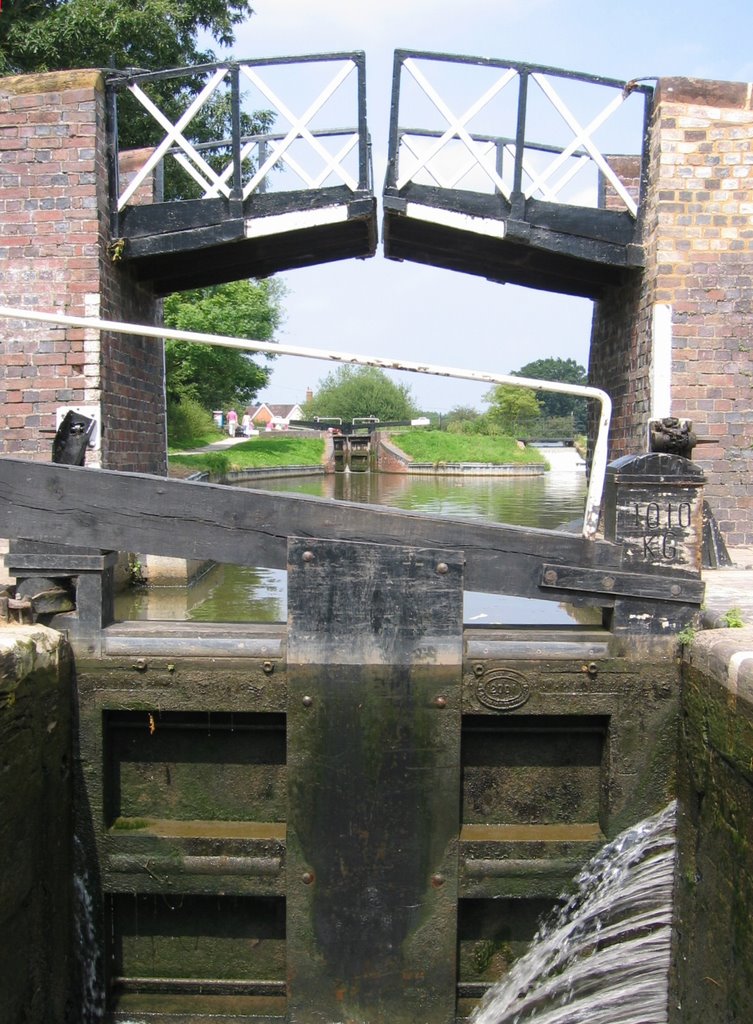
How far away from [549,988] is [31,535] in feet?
9.65

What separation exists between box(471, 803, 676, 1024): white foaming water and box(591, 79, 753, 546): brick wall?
16.1 ft

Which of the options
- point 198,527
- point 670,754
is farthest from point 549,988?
point 198,527

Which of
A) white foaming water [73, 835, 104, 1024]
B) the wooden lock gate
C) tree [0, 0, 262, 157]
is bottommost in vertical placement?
white foaming water [73, 835, 104, 1024]

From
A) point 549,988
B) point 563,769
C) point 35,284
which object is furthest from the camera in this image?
point 35,284

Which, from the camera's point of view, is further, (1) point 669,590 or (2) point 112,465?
(2) point 112,465

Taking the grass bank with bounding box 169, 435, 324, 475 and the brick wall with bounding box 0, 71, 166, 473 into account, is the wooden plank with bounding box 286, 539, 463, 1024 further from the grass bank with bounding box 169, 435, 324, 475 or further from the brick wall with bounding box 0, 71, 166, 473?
the grass bank with bounding box 169, 435, 324, 475

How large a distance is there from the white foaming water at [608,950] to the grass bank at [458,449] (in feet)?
103

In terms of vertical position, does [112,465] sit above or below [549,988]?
above

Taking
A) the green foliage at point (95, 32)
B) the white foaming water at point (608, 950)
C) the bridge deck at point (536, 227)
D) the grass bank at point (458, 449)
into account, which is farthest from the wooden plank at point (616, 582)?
the grass bank at point (458, 449)

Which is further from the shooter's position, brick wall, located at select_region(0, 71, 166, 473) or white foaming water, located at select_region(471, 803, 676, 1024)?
brick wall, located at select_region(0, 71, 166, 473)

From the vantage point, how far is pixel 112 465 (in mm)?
8664

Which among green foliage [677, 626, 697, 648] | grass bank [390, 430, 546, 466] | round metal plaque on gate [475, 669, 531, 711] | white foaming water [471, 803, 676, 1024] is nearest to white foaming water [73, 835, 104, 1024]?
white foaming water [471, 803, 676, 1024]

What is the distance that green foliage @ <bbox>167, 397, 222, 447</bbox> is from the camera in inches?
1206

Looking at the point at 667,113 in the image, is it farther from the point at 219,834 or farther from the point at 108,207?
the point at 219,834
